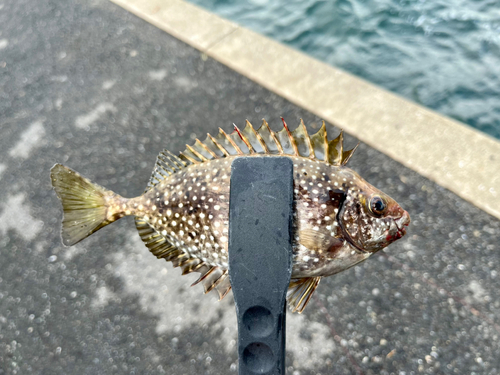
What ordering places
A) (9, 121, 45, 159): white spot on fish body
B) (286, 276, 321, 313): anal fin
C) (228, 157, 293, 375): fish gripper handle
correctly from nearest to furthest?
1. (228, 157, 293, 375): fish gripper handle
2. (286, 276, 321, 313): anal fin
3. (9, 121, 45, 159): white spot on fish body

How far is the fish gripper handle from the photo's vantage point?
1372 mm

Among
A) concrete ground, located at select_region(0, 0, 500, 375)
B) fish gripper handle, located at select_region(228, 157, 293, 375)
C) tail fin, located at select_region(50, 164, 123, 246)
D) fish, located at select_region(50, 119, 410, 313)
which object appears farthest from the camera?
concrete ground, located at select_region(0, 0, 500, 375)

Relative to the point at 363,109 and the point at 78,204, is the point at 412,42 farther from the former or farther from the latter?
the point at 78,204

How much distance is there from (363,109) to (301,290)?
2899 mm

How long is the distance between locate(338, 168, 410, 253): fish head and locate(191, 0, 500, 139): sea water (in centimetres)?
419

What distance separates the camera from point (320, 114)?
14.0ft

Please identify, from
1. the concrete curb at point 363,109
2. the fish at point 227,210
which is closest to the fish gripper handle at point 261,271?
the fish at point 227,210

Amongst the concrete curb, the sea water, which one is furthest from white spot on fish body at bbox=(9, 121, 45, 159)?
the sea water

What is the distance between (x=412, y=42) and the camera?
6.07 meters

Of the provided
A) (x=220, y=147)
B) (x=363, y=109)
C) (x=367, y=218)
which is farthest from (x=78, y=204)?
(x=363, y=109)

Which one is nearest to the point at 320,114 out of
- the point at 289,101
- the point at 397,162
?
the point at 289,101

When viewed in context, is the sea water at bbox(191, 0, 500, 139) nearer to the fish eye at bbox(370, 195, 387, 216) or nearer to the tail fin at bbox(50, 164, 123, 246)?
the fish eye at bbox(370, 195, 387, 216)

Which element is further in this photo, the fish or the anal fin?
the anal fin

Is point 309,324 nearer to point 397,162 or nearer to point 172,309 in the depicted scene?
point 172,309
